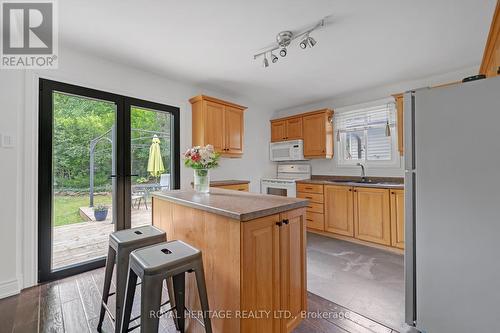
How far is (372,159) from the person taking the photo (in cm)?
388

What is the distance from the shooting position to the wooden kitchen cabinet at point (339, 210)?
351cm

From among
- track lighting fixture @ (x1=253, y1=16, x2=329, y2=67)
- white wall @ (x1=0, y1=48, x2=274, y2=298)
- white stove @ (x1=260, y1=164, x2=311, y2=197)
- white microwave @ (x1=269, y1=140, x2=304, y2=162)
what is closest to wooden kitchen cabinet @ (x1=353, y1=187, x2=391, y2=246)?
white stove @ (x1=260, y1=164, x2=311, y2=197)

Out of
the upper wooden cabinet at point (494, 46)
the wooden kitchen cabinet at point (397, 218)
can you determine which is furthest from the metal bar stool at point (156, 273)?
the wooden kitchen cabinet at point (397, 218)

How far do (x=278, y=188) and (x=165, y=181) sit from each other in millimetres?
2181

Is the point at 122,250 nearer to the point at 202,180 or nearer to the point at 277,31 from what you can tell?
the point at 202,180

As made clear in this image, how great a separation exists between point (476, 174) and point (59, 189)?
358 centimetres

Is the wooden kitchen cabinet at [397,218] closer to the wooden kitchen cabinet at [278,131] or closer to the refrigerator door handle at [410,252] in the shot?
the refrigerator door handle at [410,252]

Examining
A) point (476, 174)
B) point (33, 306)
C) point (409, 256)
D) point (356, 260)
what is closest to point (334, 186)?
point (356, 260)

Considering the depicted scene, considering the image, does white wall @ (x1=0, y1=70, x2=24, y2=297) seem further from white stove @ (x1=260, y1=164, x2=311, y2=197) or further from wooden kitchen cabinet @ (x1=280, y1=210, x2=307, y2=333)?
white stove @ (x1=260, y1=164, x2=311, y2=197)

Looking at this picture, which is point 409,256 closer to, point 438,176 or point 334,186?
point 438,176

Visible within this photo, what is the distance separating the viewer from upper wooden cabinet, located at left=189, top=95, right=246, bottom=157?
3428 mm

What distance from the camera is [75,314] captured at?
1.79 m

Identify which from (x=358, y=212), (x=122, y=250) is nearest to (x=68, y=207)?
(x=122, y=250)

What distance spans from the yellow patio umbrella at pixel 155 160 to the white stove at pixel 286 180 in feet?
7.16
